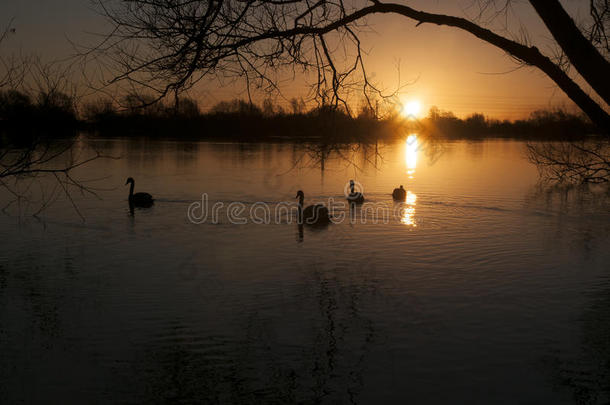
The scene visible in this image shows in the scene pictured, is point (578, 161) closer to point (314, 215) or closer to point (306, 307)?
point (314, 215)

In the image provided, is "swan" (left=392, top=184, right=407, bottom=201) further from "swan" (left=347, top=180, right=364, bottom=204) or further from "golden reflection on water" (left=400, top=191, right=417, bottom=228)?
"swan" (left=347, top=180, right=364, bottom=204)

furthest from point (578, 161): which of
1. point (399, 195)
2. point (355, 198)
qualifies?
point (355, 198)

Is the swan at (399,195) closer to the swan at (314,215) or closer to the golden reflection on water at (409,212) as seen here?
the golden reflection on water at (409,212)

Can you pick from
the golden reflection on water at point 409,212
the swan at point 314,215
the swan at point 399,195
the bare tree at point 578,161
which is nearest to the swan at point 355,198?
the swan at point 399,195

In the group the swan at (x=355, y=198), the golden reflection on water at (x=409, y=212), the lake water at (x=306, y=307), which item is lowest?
the lake water at (x=306, y=307)

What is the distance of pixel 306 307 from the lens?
9.14 m

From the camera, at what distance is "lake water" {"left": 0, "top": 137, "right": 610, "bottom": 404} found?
21.0ft

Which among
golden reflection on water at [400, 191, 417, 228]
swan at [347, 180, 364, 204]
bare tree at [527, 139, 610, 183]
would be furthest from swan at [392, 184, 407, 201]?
bare tree at [527, 139, 610, 183]

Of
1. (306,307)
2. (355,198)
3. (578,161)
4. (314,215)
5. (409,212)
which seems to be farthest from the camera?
(355,198)

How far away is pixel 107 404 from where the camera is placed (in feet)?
19.3

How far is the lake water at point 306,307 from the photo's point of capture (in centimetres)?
640

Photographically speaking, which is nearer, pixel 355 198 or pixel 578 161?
pixel 578 161

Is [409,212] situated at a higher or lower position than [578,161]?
lower

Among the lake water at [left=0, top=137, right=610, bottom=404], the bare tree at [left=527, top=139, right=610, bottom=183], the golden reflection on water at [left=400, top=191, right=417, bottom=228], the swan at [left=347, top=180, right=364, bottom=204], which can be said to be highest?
the bare tree at [left=527, top=139, right=610, bottom=183]
